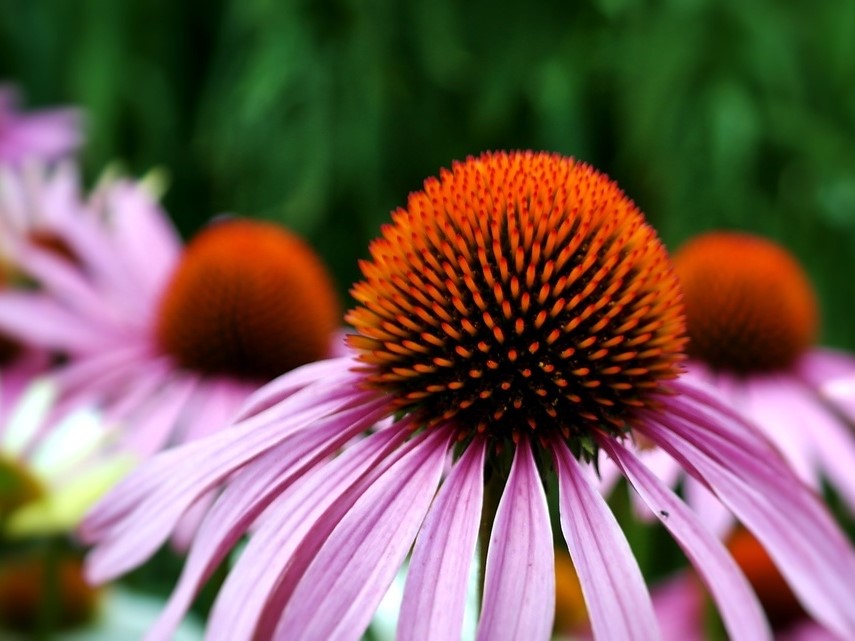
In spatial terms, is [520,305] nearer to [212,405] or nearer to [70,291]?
[212,405]

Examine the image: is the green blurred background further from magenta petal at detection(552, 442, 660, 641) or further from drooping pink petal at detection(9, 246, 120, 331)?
magenta petal at detection(552, 442, 660, 641)

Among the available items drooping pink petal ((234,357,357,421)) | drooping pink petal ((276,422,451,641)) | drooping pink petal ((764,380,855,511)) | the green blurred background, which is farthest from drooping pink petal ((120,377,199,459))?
the green blurred background

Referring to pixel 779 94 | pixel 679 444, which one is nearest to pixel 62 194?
pixel 679 444

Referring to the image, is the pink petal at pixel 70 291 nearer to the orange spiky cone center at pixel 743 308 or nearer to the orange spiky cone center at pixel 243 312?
the orange spiky cone center at pixel 243 312

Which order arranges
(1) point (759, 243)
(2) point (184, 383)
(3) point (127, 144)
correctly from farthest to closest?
(3) point (127, 144), (1) point (759, 243), (2) point (184, 383)

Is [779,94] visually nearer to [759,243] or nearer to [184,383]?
[759,243]

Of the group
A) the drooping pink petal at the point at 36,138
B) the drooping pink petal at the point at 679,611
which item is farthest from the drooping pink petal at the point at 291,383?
the drooping pink petal at the point at 36,138

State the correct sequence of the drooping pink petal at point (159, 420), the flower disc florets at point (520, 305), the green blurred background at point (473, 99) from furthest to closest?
the green blurred background at point (473, 99) → the drooping pink petal at point (159, 420) → the flower disc florets at point (520, 305)
